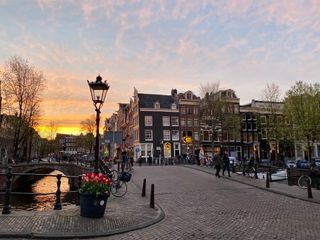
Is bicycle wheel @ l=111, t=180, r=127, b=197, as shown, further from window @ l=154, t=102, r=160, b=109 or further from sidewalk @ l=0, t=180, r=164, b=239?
window @ l=154, t=102, r=160, b=109

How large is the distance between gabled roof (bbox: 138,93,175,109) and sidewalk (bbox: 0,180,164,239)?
52844mm

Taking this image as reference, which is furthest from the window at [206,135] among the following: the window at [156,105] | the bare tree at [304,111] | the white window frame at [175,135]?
the bare tree at [304,111]

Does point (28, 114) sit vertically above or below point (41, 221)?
above

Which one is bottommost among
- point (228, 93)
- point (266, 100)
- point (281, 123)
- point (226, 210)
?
point (226, 210)

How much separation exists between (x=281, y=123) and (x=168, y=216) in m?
38.3

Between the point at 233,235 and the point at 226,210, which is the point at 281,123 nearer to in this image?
the point at 226,210

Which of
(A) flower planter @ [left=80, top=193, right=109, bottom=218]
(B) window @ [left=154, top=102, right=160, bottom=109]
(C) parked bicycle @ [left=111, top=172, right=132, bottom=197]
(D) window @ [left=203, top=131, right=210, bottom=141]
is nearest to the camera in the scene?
(A) flower planter @ [left=80, top=193, right=109, bottom=218]

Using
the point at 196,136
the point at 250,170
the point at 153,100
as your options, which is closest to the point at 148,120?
the point at 153,100

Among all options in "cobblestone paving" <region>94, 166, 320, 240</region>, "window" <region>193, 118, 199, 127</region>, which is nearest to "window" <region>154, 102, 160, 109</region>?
"window" <region>193, 118, 199, 127</region>

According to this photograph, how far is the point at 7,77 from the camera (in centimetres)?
4184

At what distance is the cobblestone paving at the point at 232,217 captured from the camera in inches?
327

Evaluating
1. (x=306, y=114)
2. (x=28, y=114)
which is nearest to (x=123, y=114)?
(x=28, y=114)

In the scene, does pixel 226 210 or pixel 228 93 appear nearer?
pixel 226 210

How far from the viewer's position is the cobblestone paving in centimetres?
830
